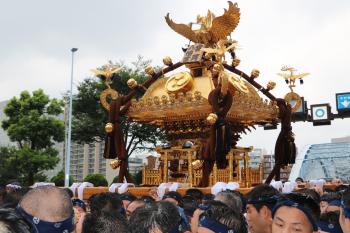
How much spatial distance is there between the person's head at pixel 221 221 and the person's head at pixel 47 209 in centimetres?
92

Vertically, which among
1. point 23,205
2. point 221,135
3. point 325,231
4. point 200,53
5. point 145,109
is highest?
point 200,53

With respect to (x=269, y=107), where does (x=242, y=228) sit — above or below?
below

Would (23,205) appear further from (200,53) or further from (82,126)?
(82,126)

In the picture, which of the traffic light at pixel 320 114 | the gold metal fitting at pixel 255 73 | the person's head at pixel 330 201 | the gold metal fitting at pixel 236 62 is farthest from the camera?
the traffic light at pixel 320 114

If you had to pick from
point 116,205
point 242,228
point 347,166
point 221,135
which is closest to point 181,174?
point 221,135

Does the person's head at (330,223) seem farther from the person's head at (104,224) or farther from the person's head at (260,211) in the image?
the person's head at (104,224)

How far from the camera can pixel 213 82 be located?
37.9ft

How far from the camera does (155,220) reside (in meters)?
2.63

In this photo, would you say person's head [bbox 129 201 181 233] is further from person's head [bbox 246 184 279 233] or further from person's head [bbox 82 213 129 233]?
person's head [bbox 246 184 279 233]

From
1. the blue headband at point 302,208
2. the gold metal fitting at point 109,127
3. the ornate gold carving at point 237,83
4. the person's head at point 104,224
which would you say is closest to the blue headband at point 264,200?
the blue headband at point 302,208

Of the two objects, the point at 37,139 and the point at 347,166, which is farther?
the point at 37,139

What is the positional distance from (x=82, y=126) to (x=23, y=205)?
82.6ft

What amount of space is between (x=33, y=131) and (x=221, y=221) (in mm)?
25307

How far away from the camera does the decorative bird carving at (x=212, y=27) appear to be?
1203 centimetres
